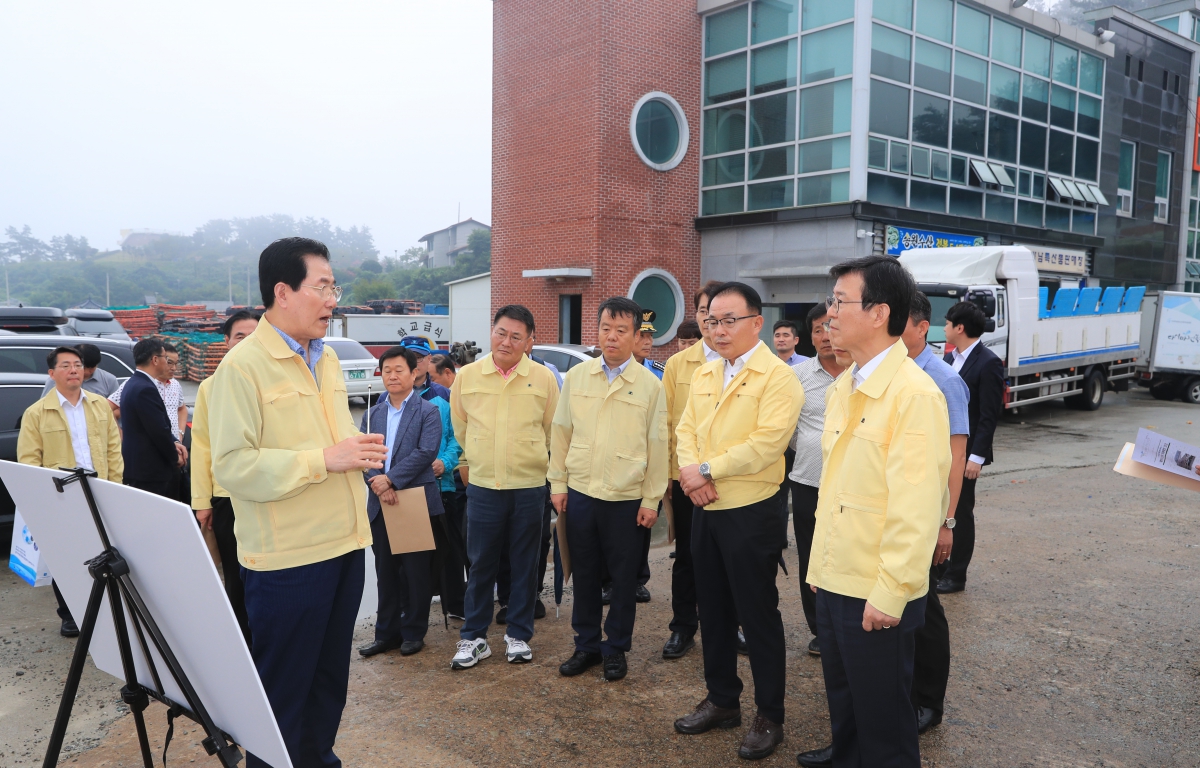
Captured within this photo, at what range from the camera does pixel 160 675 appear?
7.47 feet

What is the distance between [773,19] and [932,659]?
55.5 ft

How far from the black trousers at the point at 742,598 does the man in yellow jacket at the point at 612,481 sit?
623 millimetres

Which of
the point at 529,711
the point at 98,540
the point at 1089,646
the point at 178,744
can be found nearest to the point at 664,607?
the point at 529,711

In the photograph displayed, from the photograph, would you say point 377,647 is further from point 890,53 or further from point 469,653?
point 890,53

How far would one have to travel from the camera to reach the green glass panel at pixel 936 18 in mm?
17016

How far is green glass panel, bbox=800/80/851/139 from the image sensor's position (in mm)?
16281

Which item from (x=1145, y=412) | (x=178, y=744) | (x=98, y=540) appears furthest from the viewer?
(x=1145, y=412)

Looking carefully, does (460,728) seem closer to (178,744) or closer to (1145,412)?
(178,744)

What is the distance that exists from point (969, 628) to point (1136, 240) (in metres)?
25.2

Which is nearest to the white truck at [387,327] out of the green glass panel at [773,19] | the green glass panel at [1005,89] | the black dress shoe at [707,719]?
the green glass panel at [773,19]

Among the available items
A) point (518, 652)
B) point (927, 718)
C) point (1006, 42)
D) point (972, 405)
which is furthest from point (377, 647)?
point (1006, 42)

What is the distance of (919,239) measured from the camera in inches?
672

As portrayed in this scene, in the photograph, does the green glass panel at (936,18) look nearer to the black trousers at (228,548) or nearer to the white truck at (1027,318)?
the white truck at (1027,318)

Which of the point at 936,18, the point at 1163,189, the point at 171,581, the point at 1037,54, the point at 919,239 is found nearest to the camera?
the point at 171,581
